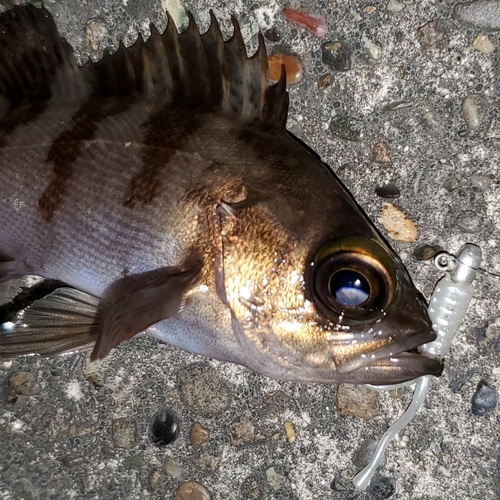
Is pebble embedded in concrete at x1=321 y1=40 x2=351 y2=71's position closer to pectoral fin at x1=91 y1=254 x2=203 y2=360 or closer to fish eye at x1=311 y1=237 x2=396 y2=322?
A: fish eye at x1=311 y1=237 x2=396 y2=322

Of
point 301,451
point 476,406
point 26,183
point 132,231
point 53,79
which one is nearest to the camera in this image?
point 132,231

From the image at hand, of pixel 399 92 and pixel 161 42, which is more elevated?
pixel 161 42

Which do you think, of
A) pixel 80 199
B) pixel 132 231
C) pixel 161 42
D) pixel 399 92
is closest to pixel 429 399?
pixel 399 92

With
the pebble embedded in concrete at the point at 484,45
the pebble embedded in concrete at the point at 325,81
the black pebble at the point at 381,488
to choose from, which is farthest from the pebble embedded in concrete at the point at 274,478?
the pebble embedded in concrete at the point at 484,45

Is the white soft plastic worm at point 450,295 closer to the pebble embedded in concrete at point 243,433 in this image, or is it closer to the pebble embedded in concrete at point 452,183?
the pebble embedded in concrete at point 452,183

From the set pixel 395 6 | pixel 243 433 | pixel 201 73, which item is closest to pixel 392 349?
pixel 243 433

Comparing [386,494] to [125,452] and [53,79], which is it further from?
[53,79]
